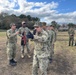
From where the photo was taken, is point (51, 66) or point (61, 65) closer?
point (51, 66)

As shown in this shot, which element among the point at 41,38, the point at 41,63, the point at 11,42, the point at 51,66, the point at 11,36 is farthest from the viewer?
the point at 51,66

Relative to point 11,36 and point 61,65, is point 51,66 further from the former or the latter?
point 11,36

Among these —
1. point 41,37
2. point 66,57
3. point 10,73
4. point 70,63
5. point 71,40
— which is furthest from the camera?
point 71,40

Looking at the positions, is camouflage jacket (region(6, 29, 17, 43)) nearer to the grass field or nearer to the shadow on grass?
the grass field

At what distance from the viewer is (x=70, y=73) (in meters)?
8.46

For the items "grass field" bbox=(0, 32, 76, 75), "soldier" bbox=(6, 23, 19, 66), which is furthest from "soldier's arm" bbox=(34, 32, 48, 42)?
"grass field" bbox=(0, 32, 76, 75)

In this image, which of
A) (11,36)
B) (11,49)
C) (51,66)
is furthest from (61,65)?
(11,36)

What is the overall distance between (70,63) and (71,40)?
6.51 m

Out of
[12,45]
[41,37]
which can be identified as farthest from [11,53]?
[41,37]

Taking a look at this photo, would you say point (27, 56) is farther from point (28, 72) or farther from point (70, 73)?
point (70, 73)

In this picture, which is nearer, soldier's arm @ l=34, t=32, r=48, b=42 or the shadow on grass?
soldier's arm @ l=34, t=32, r=48, b=42

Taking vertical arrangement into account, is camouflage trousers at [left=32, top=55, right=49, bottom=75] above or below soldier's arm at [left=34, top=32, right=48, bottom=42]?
below

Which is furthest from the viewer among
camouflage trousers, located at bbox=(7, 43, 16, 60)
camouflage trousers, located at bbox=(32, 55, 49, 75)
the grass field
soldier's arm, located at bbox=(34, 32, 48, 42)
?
camouflage trousers, located at bbox=(7, 43, 16, 60)

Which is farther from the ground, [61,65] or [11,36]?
[11,36]
